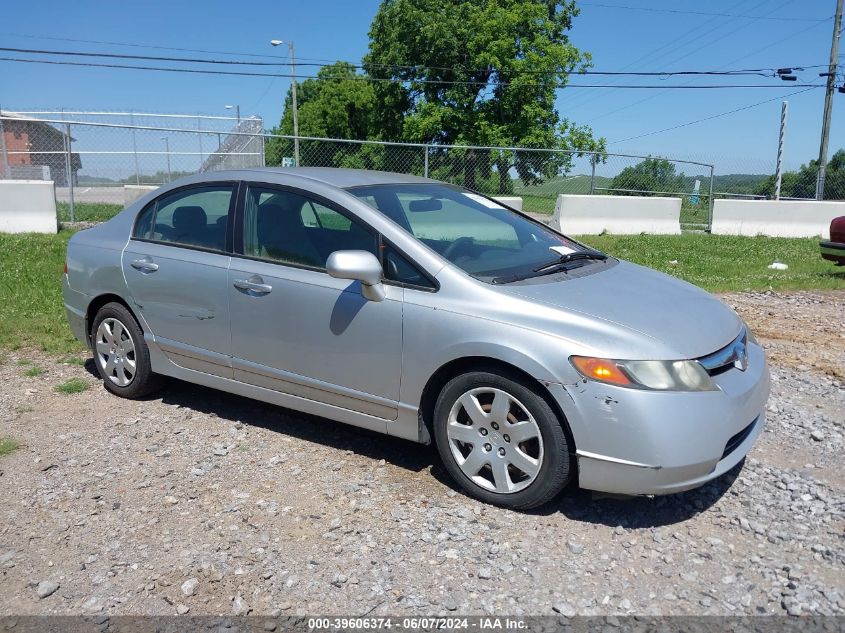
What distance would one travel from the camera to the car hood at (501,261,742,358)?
3404 millimetres

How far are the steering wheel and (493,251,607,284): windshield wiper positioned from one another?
0.99 ft

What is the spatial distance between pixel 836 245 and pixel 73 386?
954cm

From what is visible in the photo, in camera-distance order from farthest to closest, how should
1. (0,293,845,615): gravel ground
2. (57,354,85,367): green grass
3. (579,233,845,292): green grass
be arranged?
(579,233,845,292): green grass → (57,354,85,367): green grass → (0,293,845,615): gravel ground

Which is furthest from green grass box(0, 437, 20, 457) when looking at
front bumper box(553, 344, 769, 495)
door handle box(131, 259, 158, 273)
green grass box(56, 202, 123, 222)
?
green grass box(56, 202, 123, 222)

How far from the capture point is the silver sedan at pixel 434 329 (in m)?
3.26

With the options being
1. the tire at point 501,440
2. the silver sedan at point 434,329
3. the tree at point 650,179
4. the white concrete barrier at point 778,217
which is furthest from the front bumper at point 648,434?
the tree at point 650,179

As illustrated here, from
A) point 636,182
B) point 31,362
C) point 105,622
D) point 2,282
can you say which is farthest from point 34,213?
point 636,182

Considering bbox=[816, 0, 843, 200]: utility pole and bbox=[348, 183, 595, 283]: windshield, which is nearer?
bbox=[348, 183, 595, 283]: windshield

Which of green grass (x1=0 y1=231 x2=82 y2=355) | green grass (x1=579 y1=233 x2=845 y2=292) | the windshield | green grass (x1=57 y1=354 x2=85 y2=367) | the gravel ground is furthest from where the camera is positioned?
green grass (x1=579 y1=233 x2=845 y2=292)

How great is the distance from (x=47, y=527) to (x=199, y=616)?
1138 millimetres

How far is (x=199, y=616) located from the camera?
2.80 metres

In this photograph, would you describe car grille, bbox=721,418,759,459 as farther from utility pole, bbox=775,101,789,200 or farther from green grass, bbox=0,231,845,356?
utility pole, bbox=775,101,789,200

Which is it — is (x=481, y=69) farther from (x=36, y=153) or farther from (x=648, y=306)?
(x=648, y=306)

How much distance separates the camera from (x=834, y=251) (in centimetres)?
998
